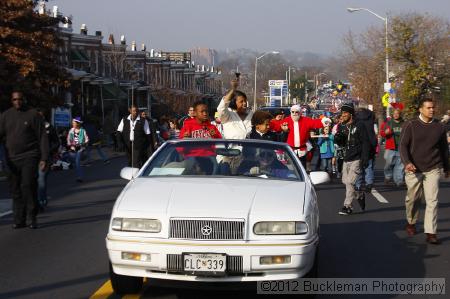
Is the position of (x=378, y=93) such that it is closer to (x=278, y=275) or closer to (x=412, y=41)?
(x=412, y=41)

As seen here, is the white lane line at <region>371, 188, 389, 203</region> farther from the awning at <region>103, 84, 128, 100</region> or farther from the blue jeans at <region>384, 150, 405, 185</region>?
the awning at <region>103, 84, 128, 100</region>

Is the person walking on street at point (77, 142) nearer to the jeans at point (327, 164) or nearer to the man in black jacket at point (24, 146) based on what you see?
the jeans at point (327, 164)

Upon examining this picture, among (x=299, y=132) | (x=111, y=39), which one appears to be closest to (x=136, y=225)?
(x=299, y=132)

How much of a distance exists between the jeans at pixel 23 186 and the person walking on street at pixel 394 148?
9.12 metres

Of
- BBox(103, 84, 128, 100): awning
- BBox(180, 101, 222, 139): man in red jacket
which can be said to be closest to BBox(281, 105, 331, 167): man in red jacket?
BBox(180, 101, 222, 139): man in red jacket

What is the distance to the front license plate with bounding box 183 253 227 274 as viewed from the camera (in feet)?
19.0

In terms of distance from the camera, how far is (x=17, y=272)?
7629 mm

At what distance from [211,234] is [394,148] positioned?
11751 mm

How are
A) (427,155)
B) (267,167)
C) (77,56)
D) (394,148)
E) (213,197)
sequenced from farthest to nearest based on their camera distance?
(77,56)
(394,148)
(427,155)
(267,167)
(213,197)

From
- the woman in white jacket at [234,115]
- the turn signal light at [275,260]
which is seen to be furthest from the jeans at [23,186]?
the turn signal light at [275,260]

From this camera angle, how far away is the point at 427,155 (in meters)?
9.35

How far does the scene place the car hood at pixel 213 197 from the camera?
604 cm

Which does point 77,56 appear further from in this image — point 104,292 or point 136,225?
point 136,225

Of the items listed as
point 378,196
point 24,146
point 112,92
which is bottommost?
point 378,196
